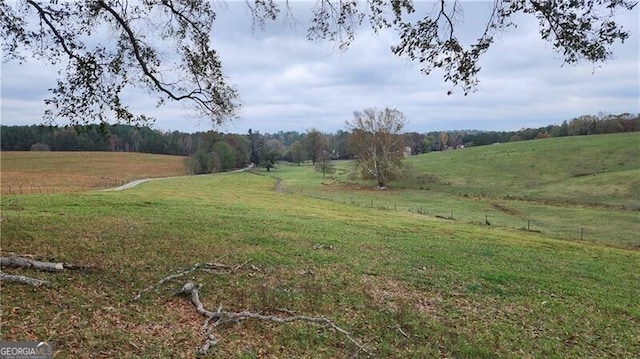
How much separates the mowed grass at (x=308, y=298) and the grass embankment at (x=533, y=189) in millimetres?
22039

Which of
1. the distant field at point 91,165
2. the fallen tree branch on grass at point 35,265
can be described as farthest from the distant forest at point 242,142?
the fallen tree branch on grass at point 35,265

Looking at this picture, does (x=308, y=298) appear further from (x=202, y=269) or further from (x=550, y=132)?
(x=550, y=132)

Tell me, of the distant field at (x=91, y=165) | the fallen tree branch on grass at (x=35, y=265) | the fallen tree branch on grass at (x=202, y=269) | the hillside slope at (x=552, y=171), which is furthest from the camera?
the distant field at (x=91, y=165)

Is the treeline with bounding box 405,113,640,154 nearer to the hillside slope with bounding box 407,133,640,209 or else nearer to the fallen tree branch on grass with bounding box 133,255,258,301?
the hillside slope with bounding box 407,133,640,209

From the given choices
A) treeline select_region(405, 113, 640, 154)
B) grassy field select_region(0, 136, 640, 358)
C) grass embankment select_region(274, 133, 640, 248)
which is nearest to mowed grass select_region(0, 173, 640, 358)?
grassy field select_region(0, 136, 640, 358)

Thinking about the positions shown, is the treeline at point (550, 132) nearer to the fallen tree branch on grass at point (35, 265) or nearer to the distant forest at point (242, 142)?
the distant forest at point (242, 142)

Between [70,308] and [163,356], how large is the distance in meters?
2.09

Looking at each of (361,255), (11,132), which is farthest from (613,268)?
(11,132)

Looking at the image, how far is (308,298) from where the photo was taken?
30.5 feet

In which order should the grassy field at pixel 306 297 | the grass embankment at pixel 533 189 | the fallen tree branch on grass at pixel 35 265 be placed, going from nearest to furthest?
1. the grassy field at pixel 306 297
2. the fallen tree branch on grass at pixel 35 265
3. the grass embankment at pixel 533 189

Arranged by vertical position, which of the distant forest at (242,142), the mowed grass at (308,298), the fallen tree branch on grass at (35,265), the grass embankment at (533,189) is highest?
the distant forest at (242,142)

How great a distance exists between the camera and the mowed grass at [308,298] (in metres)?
6.96

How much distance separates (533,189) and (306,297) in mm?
61442

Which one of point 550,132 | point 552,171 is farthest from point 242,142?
point 550,132
